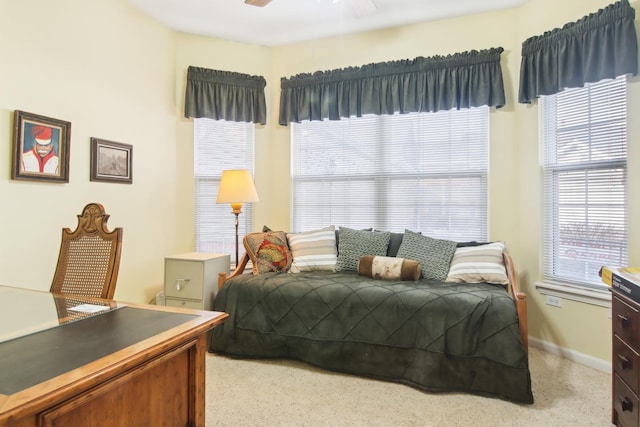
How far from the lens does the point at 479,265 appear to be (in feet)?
9.14

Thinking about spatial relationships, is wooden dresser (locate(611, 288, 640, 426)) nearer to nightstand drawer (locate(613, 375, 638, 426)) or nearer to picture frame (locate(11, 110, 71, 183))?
nightstand drawer (locate(613, 375, 638, 426))

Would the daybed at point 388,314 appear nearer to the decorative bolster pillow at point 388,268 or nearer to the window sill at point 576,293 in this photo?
the decorative bolster pillow at point 388,268

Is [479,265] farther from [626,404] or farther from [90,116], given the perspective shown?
[90,116]

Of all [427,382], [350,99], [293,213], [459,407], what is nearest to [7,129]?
[293,213]

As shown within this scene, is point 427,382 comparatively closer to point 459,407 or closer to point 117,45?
point 459,407

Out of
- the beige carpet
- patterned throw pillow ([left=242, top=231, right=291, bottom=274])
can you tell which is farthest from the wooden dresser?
patterned throw pillow ([left=242, top=231, right=291, bottom=274])

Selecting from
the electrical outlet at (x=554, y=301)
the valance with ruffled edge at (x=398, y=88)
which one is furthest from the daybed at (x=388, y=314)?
the valance with ruffled edge at (x=398, y=88)

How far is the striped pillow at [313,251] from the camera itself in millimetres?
3221

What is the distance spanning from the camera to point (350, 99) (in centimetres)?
371

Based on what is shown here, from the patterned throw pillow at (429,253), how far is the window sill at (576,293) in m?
0.79

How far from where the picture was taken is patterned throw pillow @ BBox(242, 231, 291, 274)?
316cm

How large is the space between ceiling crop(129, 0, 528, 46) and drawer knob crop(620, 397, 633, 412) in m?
2.94

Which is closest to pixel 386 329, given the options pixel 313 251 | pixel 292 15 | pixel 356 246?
pixel 356 246

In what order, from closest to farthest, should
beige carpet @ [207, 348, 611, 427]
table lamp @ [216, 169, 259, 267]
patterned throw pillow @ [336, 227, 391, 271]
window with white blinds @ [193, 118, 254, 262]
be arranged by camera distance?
beige carpet @ [207, 348, 611, 427] → patterned throw pillow @ [336, 227, 391, 271] → table lamp @ [216, 169, 259, 267] → window with white blinds @ [193, 118, 254, 262]
